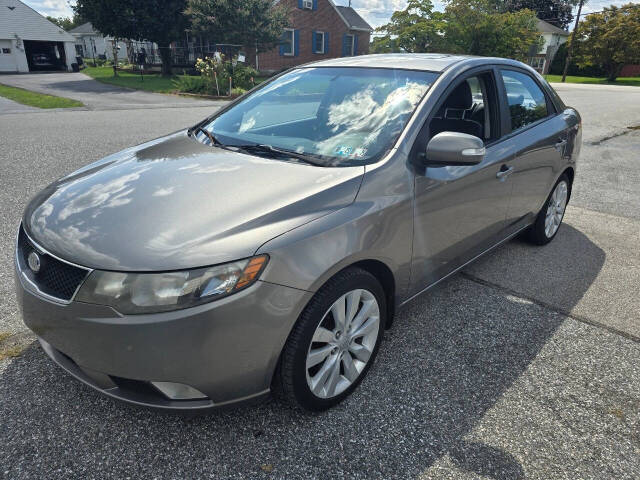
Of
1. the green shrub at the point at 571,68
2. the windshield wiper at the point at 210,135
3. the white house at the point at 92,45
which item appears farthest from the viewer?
the white house at the point at 92,45

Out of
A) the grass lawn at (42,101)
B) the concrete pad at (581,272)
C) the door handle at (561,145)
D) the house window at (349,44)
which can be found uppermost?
the house window at (349,44)

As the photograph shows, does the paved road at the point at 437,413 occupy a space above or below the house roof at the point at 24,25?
below

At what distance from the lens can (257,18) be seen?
88.5ft

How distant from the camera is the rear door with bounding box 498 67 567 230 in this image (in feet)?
11.5

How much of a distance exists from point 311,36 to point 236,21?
10.2 m

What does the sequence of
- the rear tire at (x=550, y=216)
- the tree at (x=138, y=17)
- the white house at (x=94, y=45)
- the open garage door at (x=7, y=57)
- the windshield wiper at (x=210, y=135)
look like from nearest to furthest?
the windshield wiper at (x=210, y=135) < the rear tire at (x=550, y=216) < the tree at (x=138, y=17) < the open garage door at (x=7, y=57) < the white house at (x=94, y=45)

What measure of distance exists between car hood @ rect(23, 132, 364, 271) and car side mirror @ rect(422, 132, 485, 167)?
1.48 ft

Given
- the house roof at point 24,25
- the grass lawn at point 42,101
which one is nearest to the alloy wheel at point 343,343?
the grass lawn at point 42,101

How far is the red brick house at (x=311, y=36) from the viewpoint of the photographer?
33500mm

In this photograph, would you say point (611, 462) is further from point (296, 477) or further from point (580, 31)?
point (580, 31)

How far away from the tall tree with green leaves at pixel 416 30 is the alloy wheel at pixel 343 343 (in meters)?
36.1

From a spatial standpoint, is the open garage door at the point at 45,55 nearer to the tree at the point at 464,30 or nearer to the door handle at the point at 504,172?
the tree at the point at 464,30

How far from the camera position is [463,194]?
9.65ft

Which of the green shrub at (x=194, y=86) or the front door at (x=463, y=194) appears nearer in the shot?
the front door at (x=463, y=194)
